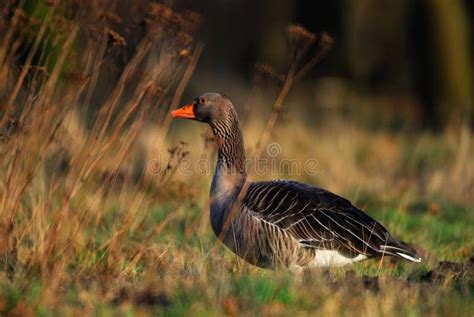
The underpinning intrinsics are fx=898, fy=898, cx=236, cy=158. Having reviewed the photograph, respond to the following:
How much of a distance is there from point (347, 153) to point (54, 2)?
841cm

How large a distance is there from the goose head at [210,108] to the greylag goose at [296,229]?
84 centimetres

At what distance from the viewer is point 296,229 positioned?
6922 millimetres

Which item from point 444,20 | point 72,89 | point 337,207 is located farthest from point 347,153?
point 72,89

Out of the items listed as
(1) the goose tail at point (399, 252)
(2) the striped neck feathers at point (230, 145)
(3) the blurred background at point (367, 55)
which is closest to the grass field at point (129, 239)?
(1) the goose tail at point (399, 252)

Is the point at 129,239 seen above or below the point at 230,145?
below

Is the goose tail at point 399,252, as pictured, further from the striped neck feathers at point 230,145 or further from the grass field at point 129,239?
the striped neck feathers at point 230,145

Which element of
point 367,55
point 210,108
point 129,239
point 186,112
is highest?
point 367,55

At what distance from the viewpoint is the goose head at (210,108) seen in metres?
7.73

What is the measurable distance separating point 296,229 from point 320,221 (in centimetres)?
20

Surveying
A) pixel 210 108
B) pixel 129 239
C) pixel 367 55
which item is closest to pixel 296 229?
pixel 210 108

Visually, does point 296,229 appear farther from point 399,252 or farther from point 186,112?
point 186,112

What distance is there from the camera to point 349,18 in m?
21.4

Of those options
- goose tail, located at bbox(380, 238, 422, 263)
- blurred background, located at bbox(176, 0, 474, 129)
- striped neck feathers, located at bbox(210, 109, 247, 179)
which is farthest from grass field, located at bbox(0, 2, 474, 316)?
blurred background, located at bbox(176, 0, 474, 129)

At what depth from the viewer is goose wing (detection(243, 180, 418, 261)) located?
6.83 m
